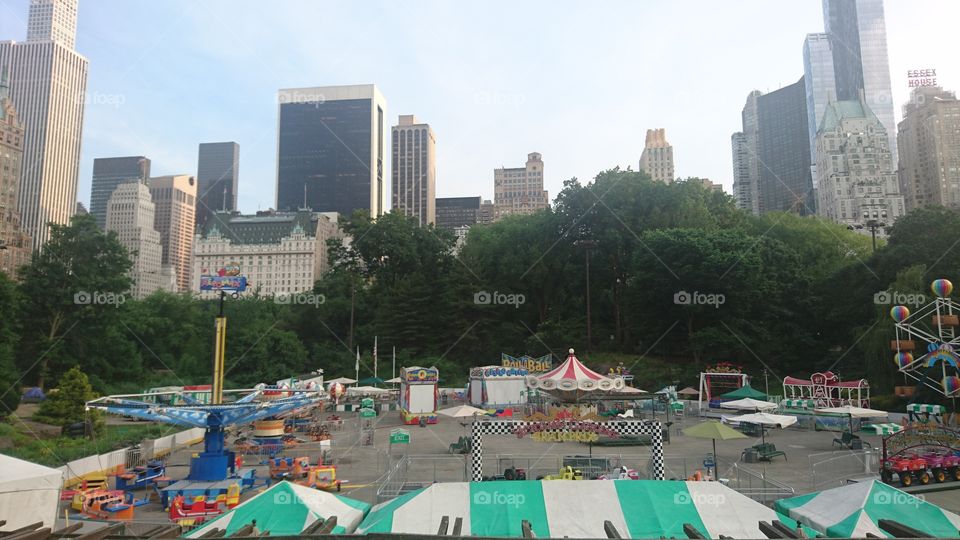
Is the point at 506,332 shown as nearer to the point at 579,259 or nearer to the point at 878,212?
the point at 579,259

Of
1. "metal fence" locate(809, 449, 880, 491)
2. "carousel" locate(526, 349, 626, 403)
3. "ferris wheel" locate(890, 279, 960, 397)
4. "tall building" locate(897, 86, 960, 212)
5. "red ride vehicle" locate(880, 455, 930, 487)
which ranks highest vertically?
"tall building" locate(897, 86, 960, 212)

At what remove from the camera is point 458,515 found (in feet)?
30.4

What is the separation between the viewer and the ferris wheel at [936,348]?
71.7 ft

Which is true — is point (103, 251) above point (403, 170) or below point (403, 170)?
below

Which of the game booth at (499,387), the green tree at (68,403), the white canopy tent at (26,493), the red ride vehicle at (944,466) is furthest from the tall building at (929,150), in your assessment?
the white canopy tent at (26,493)

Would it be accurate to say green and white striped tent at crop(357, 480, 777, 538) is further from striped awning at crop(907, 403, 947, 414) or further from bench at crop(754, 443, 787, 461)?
striped awning at crop(907, 403, 947, 414)

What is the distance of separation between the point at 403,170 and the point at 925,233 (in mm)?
149171

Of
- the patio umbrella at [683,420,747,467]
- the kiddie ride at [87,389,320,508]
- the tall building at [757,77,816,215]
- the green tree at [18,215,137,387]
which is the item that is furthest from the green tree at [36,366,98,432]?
the tall building at [757,77,816,215]

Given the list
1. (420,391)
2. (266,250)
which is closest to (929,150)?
(420,391)

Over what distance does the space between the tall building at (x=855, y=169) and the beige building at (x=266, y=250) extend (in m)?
108

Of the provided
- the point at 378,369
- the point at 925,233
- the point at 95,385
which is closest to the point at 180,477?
the point at 95,385

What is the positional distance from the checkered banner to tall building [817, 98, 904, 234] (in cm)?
10928

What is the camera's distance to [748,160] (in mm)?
178875

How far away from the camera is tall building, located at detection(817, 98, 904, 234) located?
4304 inches
